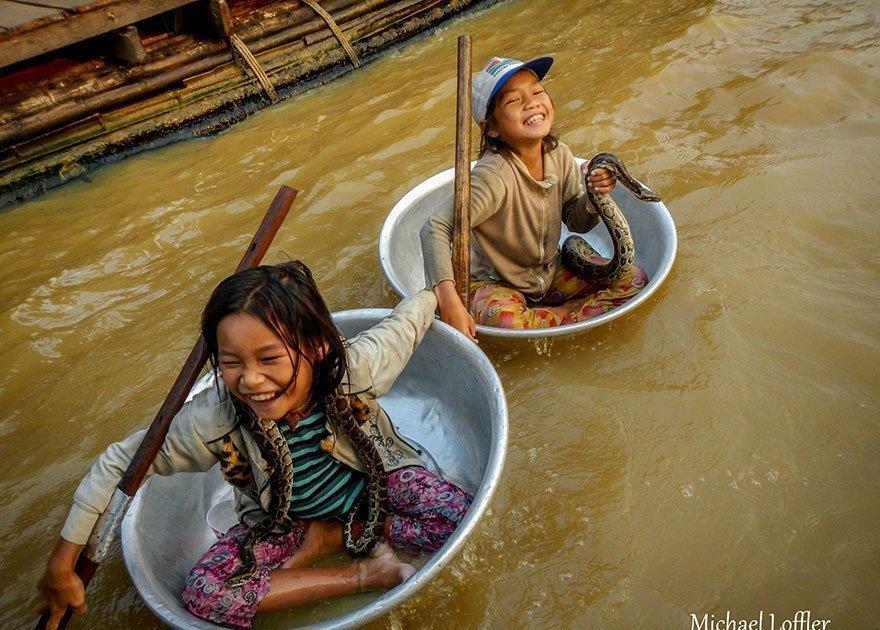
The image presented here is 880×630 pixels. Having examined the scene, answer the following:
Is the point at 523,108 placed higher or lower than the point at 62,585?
higher

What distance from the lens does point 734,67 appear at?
13.1ft

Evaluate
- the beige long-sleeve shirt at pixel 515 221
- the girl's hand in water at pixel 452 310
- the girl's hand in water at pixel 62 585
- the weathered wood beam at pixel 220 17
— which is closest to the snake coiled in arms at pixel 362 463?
the girl's hand in water at pixel 62 585

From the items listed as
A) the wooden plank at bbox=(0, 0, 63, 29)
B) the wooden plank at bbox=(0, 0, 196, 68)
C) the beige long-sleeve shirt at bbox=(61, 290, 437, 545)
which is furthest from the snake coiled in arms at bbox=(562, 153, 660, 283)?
the wooden plank at bbox=(0, 0, 63, 29)

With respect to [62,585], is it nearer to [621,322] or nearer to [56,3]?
[621,322]

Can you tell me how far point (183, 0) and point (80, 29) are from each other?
62cm

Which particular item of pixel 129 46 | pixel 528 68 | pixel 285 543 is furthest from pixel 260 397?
pixel 129 46

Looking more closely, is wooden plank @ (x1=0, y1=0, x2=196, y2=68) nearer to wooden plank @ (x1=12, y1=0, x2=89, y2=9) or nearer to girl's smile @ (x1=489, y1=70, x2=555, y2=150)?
wooden plank @ (x1=12, y1=0, x2=89, y2=9)

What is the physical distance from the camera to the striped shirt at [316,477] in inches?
68.0

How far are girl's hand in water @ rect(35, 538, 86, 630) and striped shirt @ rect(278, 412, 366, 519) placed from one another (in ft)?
1.69

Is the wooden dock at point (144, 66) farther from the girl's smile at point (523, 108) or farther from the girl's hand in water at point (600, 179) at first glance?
the girl's hand in water at point (600, 179)

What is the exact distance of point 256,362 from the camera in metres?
1.50

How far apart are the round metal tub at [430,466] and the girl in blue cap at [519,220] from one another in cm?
20

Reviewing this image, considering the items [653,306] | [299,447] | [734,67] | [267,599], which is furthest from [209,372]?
[734,67]

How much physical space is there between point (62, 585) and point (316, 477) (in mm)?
609
